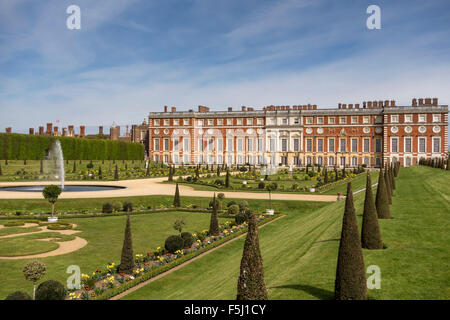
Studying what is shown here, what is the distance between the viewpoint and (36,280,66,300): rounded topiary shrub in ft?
33.1

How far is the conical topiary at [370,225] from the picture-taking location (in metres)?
11.5

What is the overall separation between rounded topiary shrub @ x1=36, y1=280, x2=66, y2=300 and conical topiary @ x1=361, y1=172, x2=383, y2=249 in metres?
8.71

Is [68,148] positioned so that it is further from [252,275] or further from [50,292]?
[252,275]

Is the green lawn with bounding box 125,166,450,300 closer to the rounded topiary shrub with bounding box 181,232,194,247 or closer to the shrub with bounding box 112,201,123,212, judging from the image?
the rounded topiary shrub with bounding box 181,232,194,247

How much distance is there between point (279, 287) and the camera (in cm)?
998

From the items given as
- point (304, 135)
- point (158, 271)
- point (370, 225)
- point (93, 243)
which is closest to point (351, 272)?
point (370, 225)

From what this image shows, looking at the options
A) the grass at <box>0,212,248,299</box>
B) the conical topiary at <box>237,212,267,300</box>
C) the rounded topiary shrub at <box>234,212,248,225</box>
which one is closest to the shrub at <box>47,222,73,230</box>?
the grass at <box>0,212,248,299</box>

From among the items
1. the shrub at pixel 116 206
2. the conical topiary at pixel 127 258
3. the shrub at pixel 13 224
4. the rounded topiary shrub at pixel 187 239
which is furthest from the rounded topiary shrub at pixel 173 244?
the shrub at pixel 116 206

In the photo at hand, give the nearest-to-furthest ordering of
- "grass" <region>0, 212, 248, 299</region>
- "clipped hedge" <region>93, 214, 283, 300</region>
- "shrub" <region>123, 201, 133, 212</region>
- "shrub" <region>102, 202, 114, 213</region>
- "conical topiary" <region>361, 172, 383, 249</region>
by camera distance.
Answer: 1. "conical topiary" <region>361, 172, 383, 249</region>
2. "clipped hedge" <region>93, 214, 283, 300</region>
3. "grass" <region>0, 212, 248, 299</region>
4. "shrub" <region>102, 202, 114, 213</region>
5. "shrub" <region>123, 201, 133, 212</region>

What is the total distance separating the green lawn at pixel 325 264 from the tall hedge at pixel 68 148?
2004 inches

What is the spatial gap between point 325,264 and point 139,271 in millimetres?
6368

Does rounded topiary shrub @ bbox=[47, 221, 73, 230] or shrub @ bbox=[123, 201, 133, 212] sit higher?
shrub @ bbox=[123, 201, 133, 212]

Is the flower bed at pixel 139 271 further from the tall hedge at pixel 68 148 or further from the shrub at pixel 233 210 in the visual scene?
the tall hedge at pixel 68 148

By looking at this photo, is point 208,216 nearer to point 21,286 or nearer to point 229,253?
point 229,253
